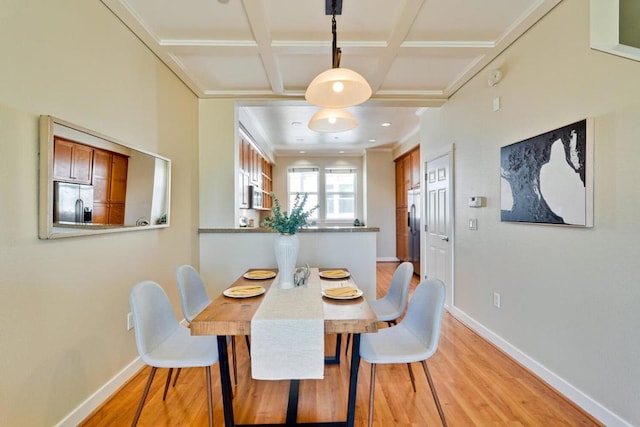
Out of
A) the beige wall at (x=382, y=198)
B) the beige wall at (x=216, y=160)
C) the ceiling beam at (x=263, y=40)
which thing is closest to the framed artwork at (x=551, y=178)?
the ceiling beam at (x=263, y=40)

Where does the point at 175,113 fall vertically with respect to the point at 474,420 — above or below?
above

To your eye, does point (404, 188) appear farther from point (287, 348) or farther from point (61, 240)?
point (61, 240)

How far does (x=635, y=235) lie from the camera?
156 centimetres

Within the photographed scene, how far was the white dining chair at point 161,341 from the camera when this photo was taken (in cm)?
155

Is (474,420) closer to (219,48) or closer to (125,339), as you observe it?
(125,339)

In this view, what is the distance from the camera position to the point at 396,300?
92.0 inches

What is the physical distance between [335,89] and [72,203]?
161 cm

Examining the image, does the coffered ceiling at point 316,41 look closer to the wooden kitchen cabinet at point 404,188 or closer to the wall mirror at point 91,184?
the wall mirror at point 91,184

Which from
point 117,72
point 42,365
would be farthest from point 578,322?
point 117,72

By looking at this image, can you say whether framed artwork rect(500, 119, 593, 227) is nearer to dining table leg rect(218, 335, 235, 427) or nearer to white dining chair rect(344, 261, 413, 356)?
white dining chair rect(344, 261, 413, 356)

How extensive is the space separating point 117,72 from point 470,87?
3.05 metres

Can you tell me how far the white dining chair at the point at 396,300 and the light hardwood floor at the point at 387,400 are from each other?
45 centimetres

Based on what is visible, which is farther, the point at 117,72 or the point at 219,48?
the point at 219,48

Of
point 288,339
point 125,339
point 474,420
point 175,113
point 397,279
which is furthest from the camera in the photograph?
point 175,113
